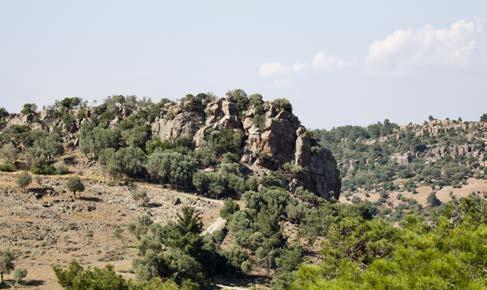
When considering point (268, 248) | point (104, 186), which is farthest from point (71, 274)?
point (104, 186)

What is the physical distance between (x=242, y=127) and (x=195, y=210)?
31786 mm

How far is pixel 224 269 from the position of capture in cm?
7706

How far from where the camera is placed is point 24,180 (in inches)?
3821

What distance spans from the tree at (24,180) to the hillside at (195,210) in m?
0.28

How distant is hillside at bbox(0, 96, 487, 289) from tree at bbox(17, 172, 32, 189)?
0.28m

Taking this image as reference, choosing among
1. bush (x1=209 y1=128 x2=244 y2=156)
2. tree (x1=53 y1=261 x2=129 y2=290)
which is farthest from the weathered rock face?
tree (x1=53 y1=261 x2=129 y2=290)

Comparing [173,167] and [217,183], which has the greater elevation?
[173,167]

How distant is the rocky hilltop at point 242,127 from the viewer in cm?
12106

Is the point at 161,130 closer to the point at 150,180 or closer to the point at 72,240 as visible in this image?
the point at 150,180

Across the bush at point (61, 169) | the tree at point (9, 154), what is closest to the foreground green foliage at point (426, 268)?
the bush at point (61, 169)

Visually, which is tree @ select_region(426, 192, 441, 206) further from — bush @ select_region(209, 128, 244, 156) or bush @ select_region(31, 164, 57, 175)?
bush @ select_region(31, 164, 57, 175)

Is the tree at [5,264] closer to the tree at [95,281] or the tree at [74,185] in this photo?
the tree at [95,281]

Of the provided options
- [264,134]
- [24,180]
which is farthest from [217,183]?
[24,180]

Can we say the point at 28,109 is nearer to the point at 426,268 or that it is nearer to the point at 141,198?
the point at 141,198
